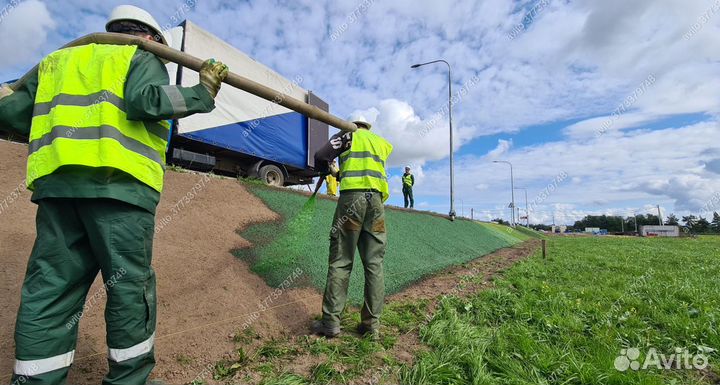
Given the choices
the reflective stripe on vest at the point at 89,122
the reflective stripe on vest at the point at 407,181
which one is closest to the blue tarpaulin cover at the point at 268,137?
the reflective stripe on vest at the point at 407,181

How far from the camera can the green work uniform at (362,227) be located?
3.55 meters

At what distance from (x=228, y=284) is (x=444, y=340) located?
2464 millimetres

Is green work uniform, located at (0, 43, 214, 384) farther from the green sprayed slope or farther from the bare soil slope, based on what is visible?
the green sprayed slope

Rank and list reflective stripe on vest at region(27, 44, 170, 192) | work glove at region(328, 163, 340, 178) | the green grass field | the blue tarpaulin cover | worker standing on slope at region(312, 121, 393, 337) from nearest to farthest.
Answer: reflective stripe on vest at region(27, 44, 170, 192) → the green grass field → worker standing on slope at region(312, 121, 393, 337) → work glove at region(328, 163, 340, 178) → the blue tarpaulin cover

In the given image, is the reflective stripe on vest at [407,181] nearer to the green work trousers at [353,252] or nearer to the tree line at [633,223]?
the green work trousers at [353,252]

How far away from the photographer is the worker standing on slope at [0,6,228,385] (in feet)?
5.81

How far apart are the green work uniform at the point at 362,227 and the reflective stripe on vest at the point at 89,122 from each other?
196 centimetres

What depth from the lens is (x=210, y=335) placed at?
3.13m

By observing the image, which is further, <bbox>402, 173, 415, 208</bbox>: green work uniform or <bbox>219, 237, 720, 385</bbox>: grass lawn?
<bbox>402, 173, 415, 208</bbox>: green work uniform

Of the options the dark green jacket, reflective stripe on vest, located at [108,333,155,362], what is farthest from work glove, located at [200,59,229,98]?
reflective stripe on vest, located at [108,333,155,362]

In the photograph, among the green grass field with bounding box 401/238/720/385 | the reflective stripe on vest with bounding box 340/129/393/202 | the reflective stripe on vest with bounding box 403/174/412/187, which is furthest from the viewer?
the reflective stripe on vest with bounding box 403/174/412/187

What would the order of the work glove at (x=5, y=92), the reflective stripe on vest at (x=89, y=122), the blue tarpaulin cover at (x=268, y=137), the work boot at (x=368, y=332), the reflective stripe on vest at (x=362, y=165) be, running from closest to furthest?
1. the reflective stripe on vest at (x=89, y=122)
2. the work glove at (x=5, y=92)
3. the work boot at (x=368, y=332)
4. the reflective stripe on vest at (x=362, y=165)
5. the blue tarpaulin cover at (x=268, y=137)

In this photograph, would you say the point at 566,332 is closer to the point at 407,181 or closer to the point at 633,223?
the point at 407,181

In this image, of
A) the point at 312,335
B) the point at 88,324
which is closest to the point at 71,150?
the point at 88,324
